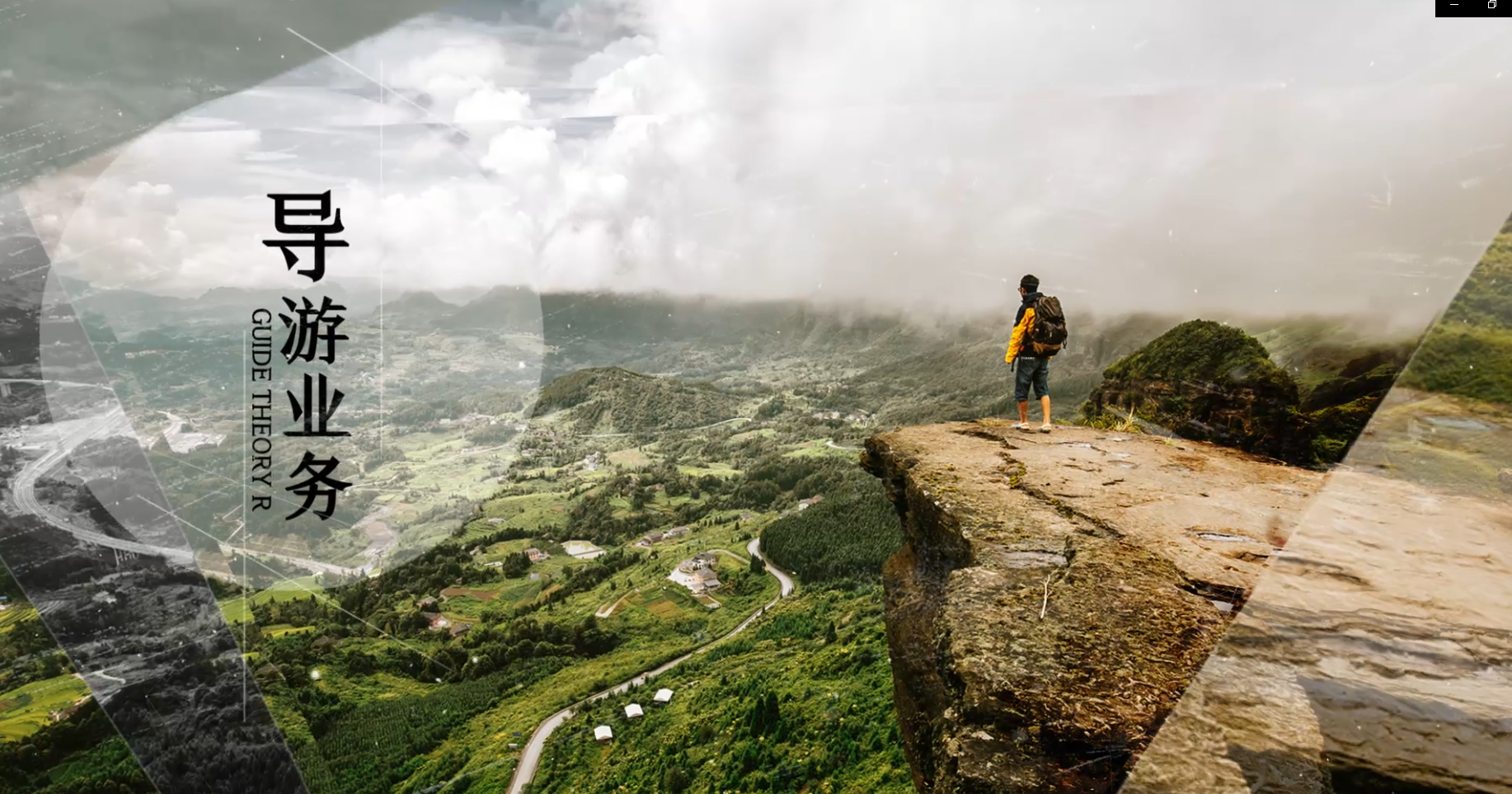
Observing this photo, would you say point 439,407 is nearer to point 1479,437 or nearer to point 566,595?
point 1479,437

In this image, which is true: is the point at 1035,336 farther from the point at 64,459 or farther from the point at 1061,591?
the point at 64,459

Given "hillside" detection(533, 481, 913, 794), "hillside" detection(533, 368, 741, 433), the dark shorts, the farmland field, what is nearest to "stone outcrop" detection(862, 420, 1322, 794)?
the dark shorts

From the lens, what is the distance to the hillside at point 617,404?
168 meters

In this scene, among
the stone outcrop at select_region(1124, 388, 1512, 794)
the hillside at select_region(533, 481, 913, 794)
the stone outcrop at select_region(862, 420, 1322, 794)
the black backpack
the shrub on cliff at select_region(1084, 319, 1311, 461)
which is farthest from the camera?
the hillside at select_region(533, 481, 913, 794)

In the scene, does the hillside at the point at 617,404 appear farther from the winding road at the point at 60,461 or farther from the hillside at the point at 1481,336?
the hillside at the point at 1481,336

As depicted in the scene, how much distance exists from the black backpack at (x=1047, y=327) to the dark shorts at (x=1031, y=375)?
0.25m

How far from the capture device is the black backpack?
8516 mm

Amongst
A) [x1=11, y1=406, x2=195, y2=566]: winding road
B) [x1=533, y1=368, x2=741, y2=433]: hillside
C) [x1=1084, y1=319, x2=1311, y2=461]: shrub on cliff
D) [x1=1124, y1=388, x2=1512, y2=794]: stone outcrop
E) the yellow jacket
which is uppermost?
the yellow jacket

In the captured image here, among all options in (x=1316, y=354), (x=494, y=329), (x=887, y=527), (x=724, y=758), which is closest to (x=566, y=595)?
(x=887, y=527)

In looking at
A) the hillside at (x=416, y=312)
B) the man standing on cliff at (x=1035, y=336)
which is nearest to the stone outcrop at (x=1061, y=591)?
the man standing on cliff at (x=1035, y=336)

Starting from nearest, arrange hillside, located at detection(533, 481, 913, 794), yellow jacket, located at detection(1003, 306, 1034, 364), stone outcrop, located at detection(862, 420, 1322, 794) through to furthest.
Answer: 1. stone outcrop, located at detection(862, 420, 1322, 794)
2. yellow jacket, located at detection(1003, 306, 1034, 364)
3. hillside, located at detection(533, 481, 913, 794)

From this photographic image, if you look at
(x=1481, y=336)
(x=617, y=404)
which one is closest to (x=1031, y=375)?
(x=1481, y=336)

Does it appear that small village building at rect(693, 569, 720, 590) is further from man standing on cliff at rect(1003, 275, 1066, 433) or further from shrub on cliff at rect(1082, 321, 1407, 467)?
man standing on cliff at rect(1003, 275, 1066, 433)

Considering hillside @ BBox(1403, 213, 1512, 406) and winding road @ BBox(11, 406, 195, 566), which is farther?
winding road @ BBox(11, 406, 195, 566)
